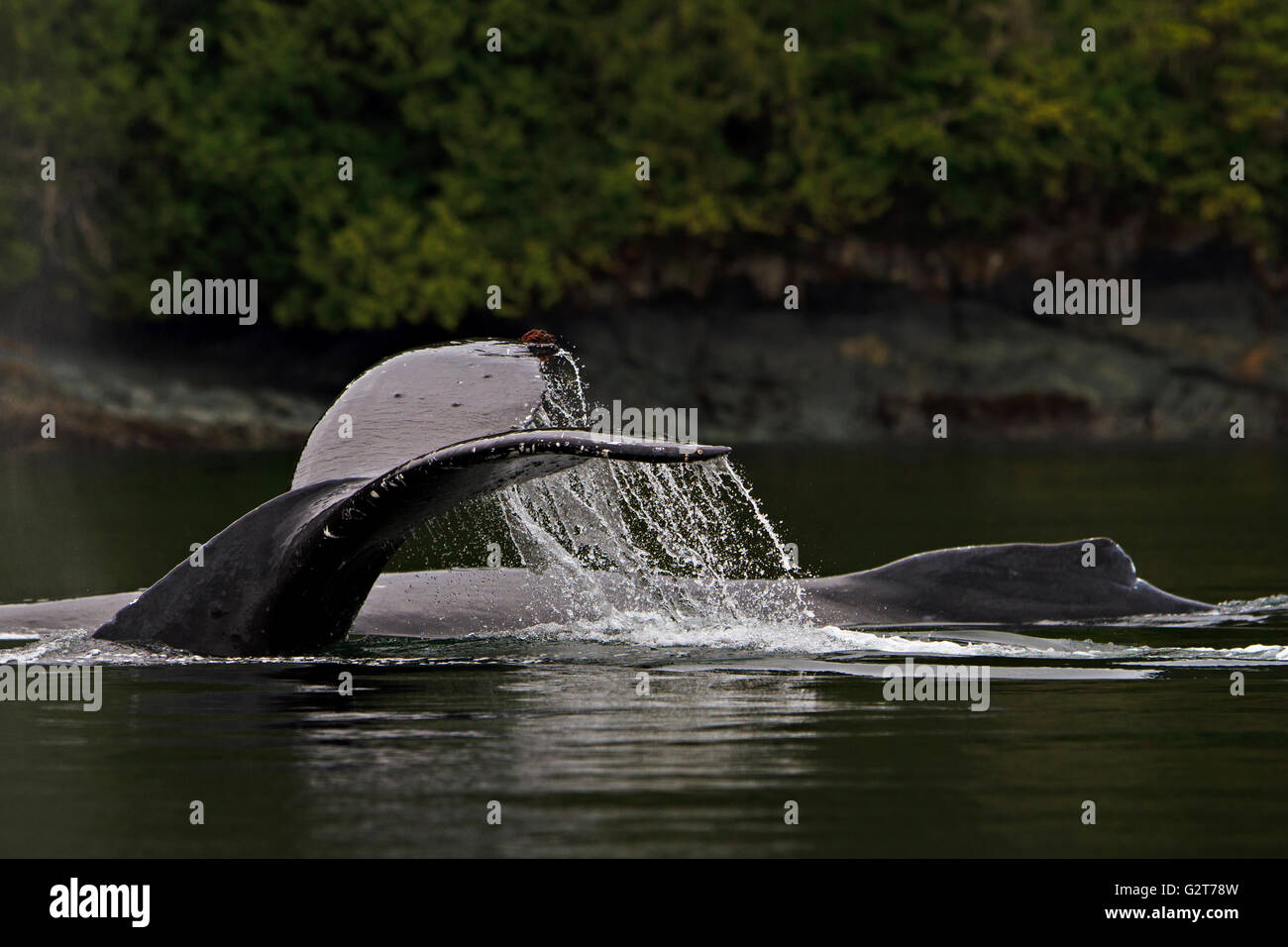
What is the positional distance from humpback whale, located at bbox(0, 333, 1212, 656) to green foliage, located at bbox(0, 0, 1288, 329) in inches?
1468

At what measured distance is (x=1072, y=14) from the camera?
5503 cm

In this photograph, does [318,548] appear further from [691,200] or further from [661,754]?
[691,200]

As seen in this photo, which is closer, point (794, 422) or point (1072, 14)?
point (794, 422)

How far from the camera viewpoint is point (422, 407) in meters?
10.8

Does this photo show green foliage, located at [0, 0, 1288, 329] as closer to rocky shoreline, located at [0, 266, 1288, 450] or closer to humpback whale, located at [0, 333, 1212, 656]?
rocky shoreline, located at [0, 266, 1288, 450]

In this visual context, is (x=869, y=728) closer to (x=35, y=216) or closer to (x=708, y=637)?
(x=708, y=637)

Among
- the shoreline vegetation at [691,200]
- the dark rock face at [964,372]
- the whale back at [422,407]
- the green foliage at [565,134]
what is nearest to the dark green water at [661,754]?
the whale back at [422,407]

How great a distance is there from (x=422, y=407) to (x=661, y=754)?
106 inches

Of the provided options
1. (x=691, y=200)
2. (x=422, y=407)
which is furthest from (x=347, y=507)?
(x=691, y=200)

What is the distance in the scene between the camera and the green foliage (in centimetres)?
5088

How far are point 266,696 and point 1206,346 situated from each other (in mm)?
42829

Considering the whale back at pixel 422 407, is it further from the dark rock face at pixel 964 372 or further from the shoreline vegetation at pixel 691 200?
the dark rock face at pixel 964 372

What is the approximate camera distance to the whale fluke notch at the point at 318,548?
959cm

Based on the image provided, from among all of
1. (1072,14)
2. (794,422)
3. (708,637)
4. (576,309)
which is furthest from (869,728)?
(1072,14)
